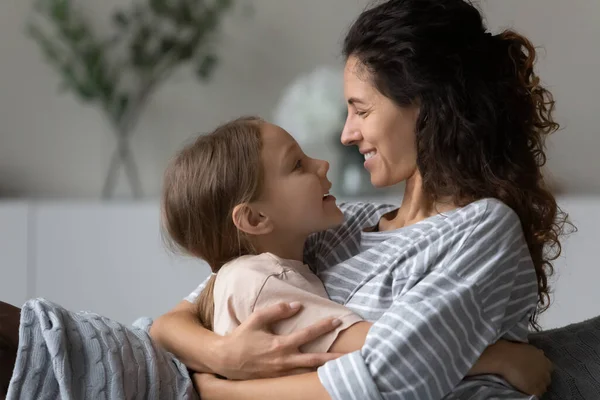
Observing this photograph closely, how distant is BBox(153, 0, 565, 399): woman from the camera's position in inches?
49.8

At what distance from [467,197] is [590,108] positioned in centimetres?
153

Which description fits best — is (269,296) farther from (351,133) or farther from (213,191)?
(351,133)

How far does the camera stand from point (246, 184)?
4.84 feet

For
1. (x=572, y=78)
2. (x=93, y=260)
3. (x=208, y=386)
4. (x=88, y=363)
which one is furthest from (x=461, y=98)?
(x=93, y=260)

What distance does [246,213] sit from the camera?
58.1 inches

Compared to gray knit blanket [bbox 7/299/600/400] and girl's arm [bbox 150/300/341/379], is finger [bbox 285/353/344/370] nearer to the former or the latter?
girl's arm [bbox 150/300/341/379]

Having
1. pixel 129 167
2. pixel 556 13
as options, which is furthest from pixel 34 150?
pixel 556 13

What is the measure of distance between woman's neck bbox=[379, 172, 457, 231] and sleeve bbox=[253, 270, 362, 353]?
10.4 inches

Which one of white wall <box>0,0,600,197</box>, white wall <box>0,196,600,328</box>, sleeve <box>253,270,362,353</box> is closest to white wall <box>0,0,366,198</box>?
white wall <box>0,0,600,197</box>

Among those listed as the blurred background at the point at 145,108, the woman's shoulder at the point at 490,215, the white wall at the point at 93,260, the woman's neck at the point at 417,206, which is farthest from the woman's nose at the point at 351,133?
the white wall at the point at 93,260

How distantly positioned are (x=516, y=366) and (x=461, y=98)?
17.7 inches

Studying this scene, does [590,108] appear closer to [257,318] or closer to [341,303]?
[341,303]

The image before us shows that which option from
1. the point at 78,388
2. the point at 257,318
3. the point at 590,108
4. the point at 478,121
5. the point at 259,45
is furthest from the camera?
the point at 259,45

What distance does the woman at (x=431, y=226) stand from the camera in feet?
4.15
